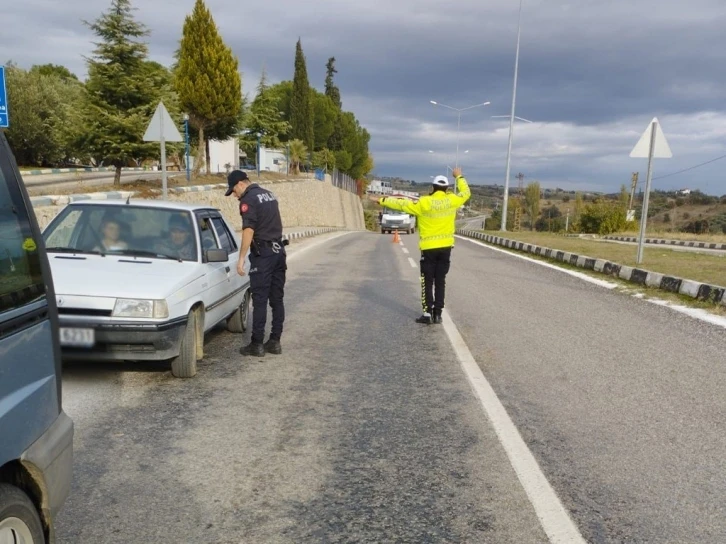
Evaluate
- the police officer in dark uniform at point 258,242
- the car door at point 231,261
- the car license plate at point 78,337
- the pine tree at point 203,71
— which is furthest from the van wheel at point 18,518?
the pine tree at point 203,71

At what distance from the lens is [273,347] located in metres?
6.20

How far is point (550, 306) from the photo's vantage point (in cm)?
964

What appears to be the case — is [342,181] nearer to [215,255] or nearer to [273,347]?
[273,347]

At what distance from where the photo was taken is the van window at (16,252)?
2.09m

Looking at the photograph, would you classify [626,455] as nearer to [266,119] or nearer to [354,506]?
[354,506]

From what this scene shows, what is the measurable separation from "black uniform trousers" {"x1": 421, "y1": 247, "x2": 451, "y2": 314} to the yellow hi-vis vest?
0.10m

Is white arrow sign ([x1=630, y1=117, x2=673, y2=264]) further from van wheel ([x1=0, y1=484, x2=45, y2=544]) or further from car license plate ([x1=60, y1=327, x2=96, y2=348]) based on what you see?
van wheel ([x1=0, y1=484, x2=45, y2=544])

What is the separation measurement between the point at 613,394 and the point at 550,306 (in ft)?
15.6

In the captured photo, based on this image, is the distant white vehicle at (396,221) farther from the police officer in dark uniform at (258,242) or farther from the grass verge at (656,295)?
the police officer in dark uniform at (258,242)

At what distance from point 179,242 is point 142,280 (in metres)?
1.09

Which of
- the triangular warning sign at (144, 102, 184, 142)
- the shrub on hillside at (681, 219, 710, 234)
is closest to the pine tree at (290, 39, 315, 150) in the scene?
the triangular warning sign at (144, 102, 184, 142)

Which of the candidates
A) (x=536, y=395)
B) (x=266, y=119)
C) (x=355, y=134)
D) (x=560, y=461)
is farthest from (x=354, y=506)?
(x=355, y=134)

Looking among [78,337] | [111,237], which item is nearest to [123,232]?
[111,237]

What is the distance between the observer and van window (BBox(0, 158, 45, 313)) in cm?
209
